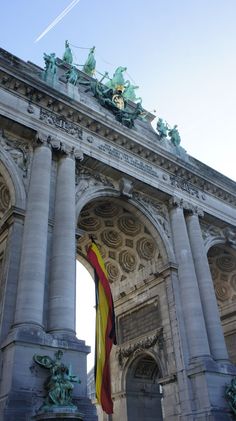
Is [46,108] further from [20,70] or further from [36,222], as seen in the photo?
[36,222]

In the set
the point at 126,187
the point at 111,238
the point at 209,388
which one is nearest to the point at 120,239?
the point at 111,238

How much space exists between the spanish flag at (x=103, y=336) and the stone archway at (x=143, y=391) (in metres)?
5.62

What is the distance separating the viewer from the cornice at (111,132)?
59.2ft

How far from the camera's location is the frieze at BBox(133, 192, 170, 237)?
21328 millimetres

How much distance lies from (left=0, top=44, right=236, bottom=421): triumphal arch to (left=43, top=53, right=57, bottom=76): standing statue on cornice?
8cm

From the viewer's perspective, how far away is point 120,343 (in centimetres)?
2184

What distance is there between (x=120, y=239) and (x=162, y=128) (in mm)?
7620

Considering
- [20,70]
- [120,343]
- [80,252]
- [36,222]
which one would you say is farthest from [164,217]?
[20,70]

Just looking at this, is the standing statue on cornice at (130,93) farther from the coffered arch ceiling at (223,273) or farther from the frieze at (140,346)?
the frieze at (140,346)

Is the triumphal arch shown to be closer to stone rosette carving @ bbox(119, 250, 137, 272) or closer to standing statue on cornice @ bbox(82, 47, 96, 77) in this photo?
stone rosette carving @ bbox(119, 250, 137, 272)

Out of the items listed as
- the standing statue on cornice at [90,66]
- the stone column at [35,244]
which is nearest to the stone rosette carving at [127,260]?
the stone column at [35,244]

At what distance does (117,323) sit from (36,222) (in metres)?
9.91

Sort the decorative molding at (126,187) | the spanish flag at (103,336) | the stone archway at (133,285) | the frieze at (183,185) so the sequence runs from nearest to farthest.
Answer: the spanish flag at (103,336) → the stone archway at (133,285) → the decorative molding at (126,187) → the frieze at (183,185)

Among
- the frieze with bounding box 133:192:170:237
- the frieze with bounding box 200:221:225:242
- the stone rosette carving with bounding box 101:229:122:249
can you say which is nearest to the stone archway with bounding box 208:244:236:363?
the frieze with bounding box 200:221:225:242
